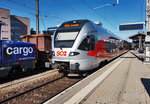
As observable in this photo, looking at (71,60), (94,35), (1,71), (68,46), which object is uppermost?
(94,35)

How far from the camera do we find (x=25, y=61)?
25.4ft

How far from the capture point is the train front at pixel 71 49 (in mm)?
6176

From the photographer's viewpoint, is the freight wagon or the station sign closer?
the freight wagon

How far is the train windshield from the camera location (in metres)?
6.43

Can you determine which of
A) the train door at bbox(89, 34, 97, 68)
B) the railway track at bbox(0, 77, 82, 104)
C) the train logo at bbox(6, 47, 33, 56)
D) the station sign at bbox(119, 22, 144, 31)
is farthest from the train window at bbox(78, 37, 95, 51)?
the station sign at bbox(119, 22, 144, 31)

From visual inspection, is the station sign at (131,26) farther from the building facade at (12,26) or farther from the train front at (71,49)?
the building facade at (12,26)

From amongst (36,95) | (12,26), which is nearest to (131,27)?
(36,95)

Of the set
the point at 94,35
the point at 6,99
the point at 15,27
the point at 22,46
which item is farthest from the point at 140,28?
the point at 15,27

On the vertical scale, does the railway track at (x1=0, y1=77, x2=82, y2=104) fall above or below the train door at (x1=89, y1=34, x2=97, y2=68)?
below

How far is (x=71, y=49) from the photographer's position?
624 cm

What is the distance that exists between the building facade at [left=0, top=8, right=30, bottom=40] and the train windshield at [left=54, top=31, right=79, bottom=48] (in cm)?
4920

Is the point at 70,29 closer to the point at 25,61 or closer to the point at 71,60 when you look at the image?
the point at 71,60

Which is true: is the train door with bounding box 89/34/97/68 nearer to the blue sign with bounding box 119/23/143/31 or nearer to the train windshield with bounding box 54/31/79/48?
the train windshield with bounding box 54/31/79/48

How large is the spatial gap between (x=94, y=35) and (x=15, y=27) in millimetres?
58668
